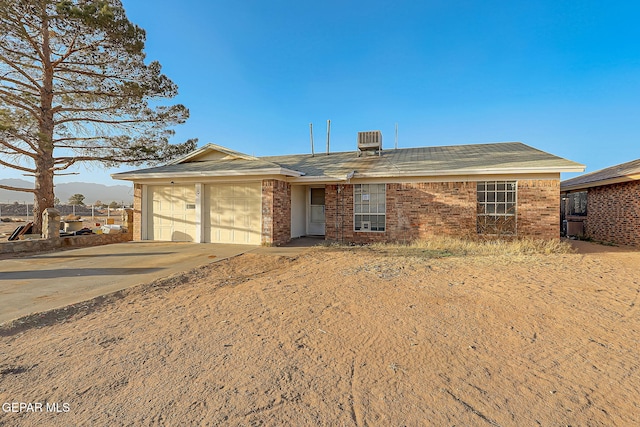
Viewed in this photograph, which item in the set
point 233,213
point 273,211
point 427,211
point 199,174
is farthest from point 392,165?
point 199,174

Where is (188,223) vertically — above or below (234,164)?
below

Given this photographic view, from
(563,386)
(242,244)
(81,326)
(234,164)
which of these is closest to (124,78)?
(234,164)

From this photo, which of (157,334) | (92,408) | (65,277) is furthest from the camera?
(65,277)

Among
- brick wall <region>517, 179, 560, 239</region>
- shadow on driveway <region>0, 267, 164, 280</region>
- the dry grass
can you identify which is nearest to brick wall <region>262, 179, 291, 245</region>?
the dry grass

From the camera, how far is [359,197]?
11.7 meters

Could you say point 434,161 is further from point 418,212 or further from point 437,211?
point 418,212

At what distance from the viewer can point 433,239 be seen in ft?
34.3

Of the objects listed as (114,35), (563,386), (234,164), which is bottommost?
(563,386)

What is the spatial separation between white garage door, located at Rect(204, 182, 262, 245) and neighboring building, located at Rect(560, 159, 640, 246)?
12840mm

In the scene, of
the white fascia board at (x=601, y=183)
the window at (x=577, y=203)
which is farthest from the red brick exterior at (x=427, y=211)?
the window at (x=577, y=203)

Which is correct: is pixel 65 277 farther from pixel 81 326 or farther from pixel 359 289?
pixel 359 289

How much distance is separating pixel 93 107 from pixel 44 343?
44.7 feet

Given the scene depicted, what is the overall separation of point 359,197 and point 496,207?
4.74 m

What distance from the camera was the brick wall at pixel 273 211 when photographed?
33.7 feet
